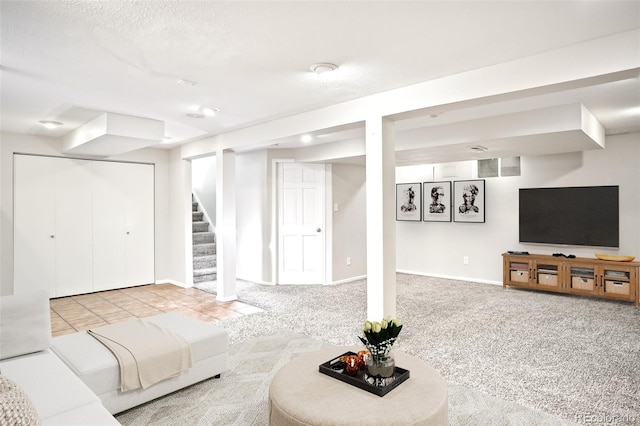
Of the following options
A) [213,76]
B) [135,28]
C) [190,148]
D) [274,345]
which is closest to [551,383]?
[274,345]

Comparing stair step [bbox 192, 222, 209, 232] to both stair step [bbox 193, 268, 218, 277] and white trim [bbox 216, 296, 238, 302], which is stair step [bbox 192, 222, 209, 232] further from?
white trim [bbox 216, 296, 238, 302]

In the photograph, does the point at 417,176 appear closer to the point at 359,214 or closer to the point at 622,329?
the point at 359,214

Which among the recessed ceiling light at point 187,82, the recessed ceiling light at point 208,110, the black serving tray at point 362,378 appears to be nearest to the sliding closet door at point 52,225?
the recessed ceiling light at point 208,110

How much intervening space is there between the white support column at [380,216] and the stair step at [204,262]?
14.2 ft

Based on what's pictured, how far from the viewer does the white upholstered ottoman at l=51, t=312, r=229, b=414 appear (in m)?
2.27

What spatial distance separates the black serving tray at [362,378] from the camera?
1900 millimetres

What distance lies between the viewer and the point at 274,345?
11.8ft

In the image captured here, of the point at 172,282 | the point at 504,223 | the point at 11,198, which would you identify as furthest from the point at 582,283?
the point at 11,198

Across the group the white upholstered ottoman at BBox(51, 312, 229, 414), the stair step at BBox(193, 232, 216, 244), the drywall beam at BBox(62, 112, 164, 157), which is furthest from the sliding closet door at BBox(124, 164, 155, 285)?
the white upholstered ottoman at BBox(51, 312, 229, 414)

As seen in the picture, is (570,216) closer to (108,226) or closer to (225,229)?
(225,229)

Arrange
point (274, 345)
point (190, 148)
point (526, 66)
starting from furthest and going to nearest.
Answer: point (190, 148)
point (274, 345)
point (526, 66)

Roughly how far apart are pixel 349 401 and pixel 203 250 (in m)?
6.11

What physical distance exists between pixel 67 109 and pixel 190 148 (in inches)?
86.5

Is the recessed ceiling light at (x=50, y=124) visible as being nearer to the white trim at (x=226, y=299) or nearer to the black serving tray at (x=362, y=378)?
the white trim at (x=226, y=299)
